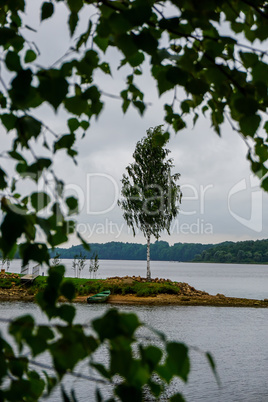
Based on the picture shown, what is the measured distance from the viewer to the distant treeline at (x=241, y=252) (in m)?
129

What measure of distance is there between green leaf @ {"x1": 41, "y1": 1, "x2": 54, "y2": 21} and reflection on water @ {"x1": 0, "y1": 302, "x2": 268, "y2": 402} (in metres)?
0.87

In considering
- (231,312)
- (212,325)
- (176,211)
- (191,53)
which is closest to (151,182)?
(176,211)

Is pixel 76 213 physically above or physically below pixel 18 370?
above

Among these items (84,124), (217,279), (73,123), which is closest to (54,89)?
(73,123)

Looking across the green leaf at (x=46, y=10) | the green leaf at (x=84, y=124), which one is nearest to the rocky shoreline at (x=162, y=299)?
the green leaf at (x=84, y=124)

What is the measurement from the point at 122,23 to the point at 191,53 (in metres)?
0.36

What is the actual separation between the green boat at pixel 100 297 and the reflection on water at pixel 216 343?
1.01 m

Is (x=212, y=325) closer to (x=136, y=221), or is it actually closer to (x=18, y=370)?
(x=136, y=221)

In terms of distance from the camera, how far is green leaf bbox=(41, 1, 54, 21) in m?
1.25

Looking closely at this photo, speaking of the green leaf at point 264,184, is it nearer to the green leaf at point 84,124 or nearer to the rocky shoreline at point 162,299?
the green leaf at point 84,124

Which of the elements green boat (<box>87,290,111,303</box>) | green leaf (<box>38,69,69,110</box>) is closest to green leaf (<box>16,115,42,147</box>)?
green leaf (<box>38,69,69,110</box>)

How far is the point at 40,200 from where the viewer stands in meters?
0.94

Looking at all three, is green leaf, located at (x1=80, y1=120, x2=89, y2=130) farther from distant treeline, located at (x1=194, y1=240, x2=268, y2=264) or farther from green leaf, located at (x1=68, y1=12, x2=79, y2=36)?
distant treeline, located at (x1=194, y1=240, x2=268, y2=264)

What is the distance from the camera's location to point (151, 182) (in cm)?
2630
